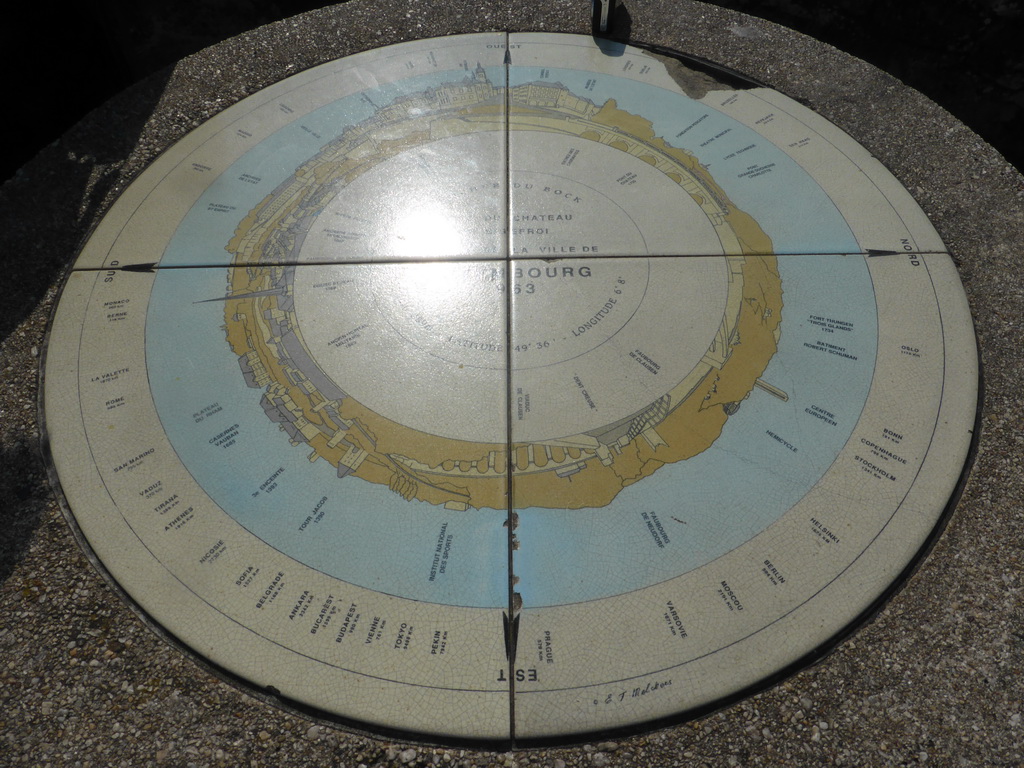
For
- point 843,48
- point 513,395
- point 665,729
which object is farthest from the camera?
point 843,48

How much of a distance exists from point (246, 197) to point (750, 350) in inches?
98.3

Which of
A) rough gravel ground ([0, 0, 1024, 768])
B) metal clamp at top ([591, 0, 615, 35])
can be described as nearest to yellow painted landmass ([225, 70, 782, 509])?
metal clamp at top ([591, 0, 615, 35])

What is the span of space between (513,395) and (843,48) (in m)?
4.68

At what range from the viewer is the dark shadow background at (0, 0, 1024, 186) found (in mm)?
5113

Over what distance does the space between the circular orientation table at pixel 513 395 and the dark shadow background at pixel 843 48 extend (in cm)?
227

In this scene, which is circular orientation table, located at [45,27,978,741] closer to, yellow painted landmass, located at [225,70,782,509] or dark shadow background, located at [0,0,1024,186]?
yellow painted landmass, located at [225,70,782,509]

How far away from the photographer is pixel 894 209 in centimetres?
342

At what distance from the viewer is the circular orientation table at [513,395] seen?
2340mm

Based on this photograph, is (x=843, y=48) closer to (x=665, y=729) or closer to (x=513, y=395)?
(x=513, y=395)

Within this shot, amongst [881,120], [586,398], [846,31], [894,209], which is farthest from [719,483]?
[846,31]

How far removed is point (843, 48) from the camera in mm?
5637

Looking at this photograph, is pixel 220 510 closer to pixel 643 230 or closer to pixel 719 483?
pixel 719 483

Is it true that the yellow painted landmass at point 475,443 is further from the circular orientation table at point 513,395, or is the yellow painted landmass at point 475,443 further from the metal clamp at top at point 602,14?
the metal clamp at top at point 602,14

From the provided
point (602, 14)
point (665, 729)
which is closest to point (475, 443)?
point (665, 729)
